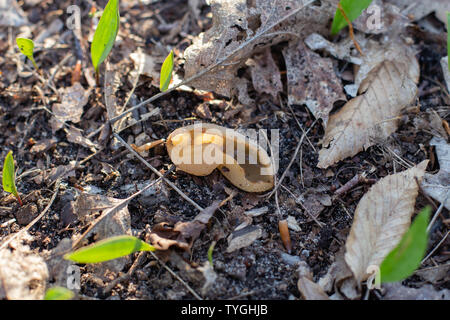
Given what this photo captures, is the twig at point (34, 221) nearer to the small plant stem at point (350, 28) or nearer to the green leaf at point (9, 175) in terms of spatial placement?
the green leaf at point (9, 175)

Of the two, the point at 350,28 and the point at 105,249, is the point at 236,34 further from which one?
the point at 105,249

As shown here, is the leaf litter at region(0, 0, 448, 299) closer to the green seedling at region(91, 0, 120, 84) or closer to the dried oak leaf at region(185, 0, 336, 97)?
the dried oak leaf at region(185, 0, 336, 97)

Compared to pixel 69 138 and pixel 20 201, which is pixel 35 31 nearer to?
pixel 69 138

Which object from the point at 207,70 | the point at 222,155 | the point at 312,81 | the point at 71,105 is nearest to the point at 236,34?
the point at 207,70

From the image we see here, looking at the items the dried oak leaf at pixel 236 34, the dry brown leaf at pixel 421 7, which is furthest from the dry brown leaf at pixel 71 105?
the dry brown leaf at pixel 421 7

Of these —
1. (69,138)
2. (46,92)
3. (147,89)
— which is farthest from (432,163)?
(46,92)

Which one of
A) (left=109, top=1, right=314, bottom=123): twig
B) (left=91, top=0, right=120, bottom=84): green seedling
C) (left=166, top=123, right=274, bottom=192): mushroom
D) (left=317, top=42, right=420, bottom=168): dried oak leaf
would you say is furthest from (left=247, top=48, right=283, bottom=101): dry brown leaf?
(left=91, top=0, right=120, bottom=84): green seedling
